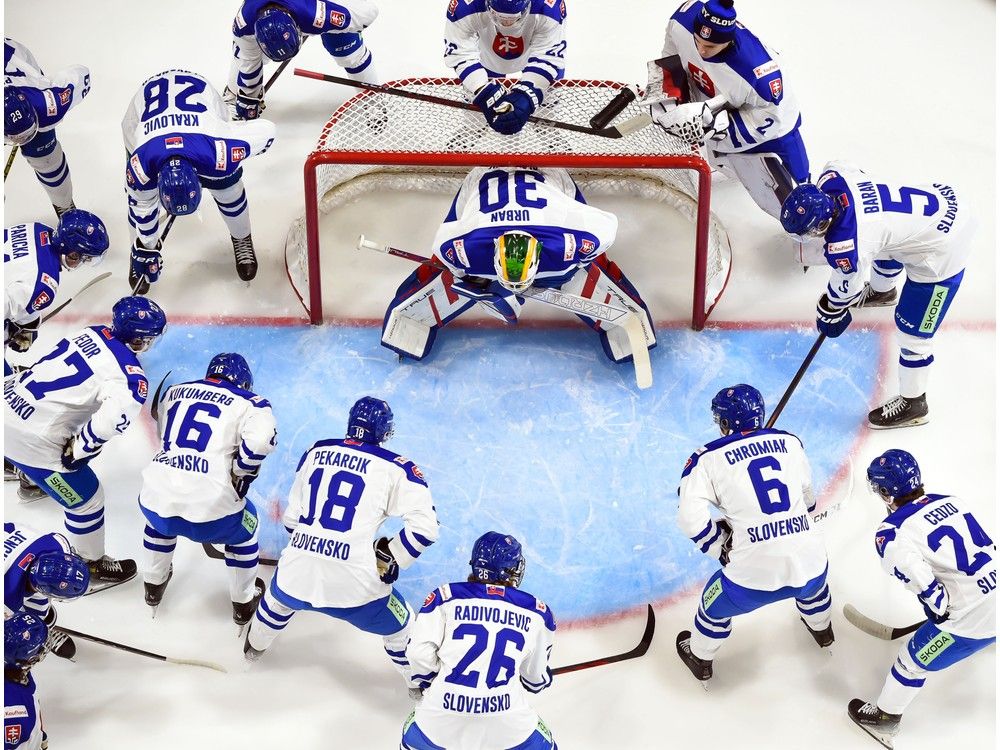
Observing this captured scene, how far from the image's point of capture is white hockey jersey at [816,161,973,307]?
535 centimetres

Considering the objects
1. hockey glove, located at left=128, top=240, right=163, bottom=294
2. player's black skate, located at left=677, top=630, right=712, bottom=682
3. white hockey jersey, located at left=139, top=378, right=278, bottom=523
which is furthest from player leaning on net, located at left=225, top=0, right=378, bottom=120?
player's black skate, located at left=677, top=630, right=712, bottom=682

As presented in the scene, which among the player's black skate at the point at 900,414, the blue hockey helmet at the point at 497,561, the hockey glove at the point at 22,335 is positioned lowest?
the player's black skate at the point at 900,414

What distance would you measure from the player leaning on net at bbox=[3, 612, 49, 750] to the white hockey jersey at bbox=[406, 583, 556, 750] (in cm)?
111

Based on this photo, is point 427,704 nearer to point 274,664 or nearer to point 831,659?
point 274,664

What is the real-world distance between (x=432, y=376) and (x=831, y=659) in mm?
1863

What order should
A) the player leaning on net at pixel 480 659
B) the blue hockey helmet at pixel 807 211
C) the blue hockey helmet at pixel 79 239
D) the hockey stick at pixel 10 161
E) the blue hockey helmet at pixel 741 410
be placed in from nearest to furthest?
the player leaning on net at pixel 480 659, the blue hockey helmet at pixel 741 410, the blue hockey helmet at pixel 807 211, the blue hockey helmet at pixel 79 239, the hockey stick at pixel 10 161

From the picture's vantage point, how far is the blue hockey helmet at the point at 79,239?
535 centimetres

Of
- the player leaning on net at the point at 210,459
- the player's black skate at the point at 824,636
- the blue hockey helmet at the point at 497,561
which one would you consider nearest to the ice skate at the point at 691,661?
the player's black skate at the point at 824,636

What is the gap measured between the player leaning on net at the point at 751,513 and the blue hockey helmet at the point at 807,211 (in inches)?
27.9

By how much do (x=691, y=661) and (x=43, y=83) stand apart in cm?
332

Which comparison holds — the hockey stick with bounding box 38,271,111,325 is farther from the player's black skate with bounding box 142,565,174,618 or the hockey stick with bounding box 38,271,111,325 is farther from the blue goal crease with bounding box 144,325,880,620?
the player's black skate with bounding box 142,565,174,618

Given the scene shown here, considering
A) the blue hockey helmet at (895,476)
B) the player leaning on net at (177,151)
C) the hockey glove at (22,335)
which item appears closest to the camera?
the blue hockey helmet at (895,476)

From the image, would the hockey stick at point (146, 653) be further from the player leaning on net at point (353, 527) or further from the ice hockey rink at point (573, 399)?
the player leaning on net at point (353, 527)

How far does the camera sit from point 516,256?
5383 millimetres
